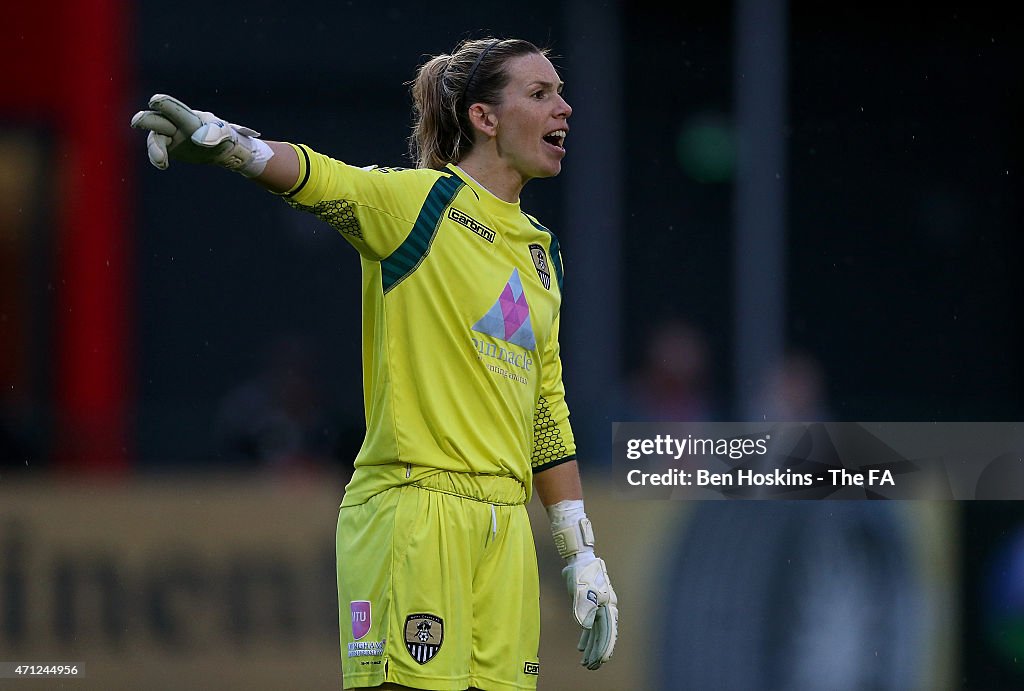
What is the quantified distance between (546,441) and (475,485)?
506 millimetres

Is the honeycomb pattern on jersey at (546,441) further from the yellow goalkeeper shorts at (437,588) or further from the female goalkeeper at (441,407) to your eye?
the yellow goalkeeper shorts at (437,588)

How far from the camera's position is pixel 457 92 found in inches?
147

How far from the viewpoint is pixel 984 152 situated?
7.26 metres

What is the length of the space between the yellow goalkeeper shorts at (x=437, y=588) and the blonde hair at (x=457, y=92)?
86cm

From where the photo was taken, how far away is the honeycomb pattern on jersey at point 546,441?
384cm

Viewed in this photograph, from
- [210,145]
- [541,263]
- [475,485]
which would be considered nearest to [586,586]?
[475,485]

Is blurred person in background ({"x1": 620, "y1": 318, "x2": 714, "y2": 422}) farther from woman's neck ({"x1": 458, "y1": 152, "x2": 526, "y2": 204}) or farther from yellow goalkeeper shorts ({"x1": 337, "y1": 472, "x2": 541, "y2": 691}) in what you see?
yellow goalkeeper shorts ({"x1": 337, "y1": 472, "x2": 541, "y2": 691})

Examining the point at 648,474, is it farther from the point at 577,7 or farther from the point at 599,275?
the point at 577,7

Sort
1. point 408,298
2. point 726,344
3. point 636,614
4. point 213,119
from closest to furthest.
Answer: point 213,119
point 408,298
point 636,614
point 726,344

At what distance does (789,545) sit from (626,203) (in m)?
1.79

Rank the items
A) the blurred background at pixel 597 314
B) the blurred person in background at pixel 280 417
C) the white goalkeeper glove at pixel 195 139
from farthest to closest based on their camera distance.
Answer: the blurred person in background at pixel 280 417 < the blurred background at pixel 597 314 < the white goalkeeper glove at pixel 195 139

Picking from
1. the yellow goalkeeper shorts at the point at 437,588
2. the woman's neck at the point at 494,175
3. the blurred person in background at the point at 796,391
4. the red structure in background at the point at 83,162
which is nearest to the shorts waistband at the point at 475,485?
the yellow goalkeeper shorts at the point at 437,588

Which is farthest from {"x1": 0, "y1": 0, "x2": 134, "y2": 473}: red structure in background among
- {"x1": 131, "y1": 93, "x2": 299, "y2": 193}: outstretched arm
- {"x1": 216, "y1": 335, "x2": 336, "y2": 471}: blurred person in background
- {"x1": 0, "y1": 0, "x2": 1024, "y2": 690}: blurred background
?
{"x1": 131, "y1": 93, "x2": 299, "y2": 193}: outstretched arm

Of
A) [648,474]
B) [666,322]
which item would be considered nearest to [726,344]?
[666,322]
